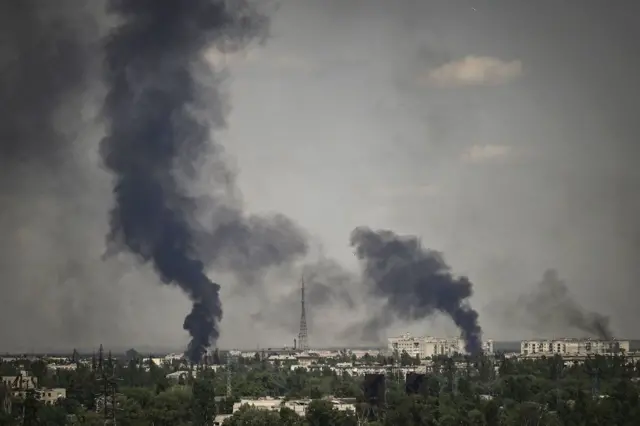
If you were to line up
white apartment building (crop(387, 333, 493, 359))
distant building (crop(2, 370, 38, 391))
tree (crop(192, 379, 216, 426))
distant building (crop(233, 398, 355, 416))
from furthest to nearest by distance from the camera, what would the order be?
white apartment building (crop(387, 333, 493, 359)) → distant building (crop(2, 370, 38, 391)) → distant building (crop(233, 398, 355, 416)) → tree (crop(192, 379, 216, 426))

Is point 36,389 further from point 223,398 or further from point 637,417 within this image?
point 637,417

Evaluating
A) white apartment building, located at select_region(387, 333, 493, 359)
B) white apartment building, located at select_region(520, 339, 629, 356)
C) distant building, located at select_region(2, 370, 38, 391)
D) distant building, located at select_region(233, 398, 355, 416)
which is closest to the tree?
distant building, located at select_region(233, 398, 355, 416)

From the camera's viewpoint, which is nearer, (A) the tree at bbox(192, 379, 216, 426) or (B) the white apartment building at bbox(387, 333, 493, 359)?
(A) the tree at bbox(192, 379, 216, 426)

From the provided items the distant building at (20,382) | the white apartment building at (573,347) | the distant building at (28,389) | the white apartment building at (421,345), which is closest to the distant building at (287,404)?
the distant building at (28,389)

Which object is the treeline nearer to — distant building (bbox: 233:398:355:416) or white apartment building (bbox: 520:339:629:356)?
distant building (bbox: 233:398:355:416)

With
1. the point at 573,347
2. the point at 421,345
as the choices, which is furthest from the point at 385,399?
the point at 421,345

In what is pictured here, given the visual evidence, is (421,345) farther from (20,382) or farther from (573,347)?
(20,382)

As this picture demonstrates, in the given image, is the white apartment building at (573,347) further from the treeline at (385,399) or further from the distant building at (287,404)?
the distant building at (287,404)

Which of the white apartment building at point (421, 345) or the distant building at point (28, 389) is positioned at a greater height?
the white apartment building at point (421, 345)
